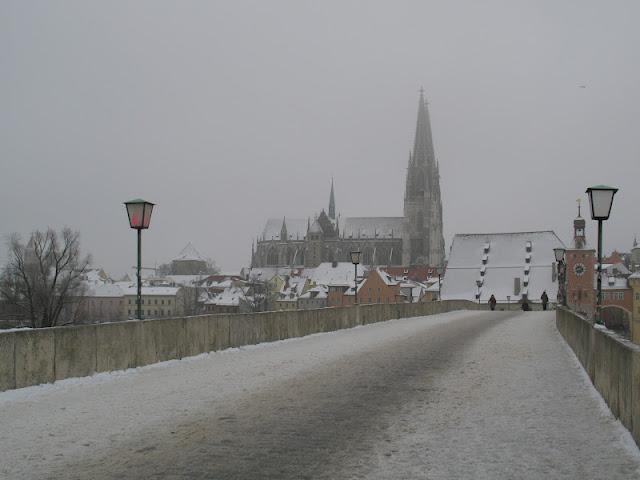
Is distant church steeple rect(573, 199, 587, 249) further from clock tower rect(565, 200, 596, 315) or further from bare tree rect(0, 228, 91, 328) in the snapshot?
bare tree rect(0, 228, 91, 328)

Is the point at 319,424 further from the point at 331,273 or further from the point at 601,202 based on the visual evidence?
the point at 331,273

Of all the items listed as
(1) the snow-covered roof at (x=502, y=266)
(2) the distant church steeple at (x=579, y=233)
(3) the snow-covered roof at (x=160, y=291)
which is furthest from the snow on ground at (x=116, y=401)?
(3) the snow-covered roof at (x=160, y=291)

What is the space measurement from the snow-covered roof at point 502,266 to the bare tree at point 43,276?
62.2 meters

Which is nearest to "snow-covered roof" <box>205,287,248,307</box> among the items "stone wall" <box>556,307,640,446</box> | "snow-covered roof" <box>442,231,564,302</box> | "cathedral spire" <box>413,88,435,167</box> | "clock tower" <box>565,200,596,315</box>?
"snow-covered roof" <box>442,231,564,302</box>

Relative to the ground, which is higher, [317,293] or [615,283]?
[615,283]

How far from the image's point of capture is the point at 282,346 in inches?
782

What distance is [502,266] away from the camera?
116 m

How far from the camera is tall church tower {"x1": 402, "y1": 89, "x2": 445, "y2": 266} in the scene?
613ft

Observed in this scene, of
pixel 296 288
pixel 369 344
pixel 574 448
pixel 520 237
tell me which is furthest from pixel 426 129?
pixel 574 448

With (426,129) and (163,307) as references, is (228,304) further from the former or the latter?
(426,129)

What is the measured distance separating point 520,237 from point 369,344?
106 m

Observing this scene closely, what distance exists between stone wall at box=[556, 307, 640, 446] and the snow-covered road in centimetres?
20

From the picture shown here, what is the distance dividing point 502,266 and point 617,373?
10959 centimetres

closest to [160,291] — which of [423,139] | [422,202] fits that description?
[422,202]
